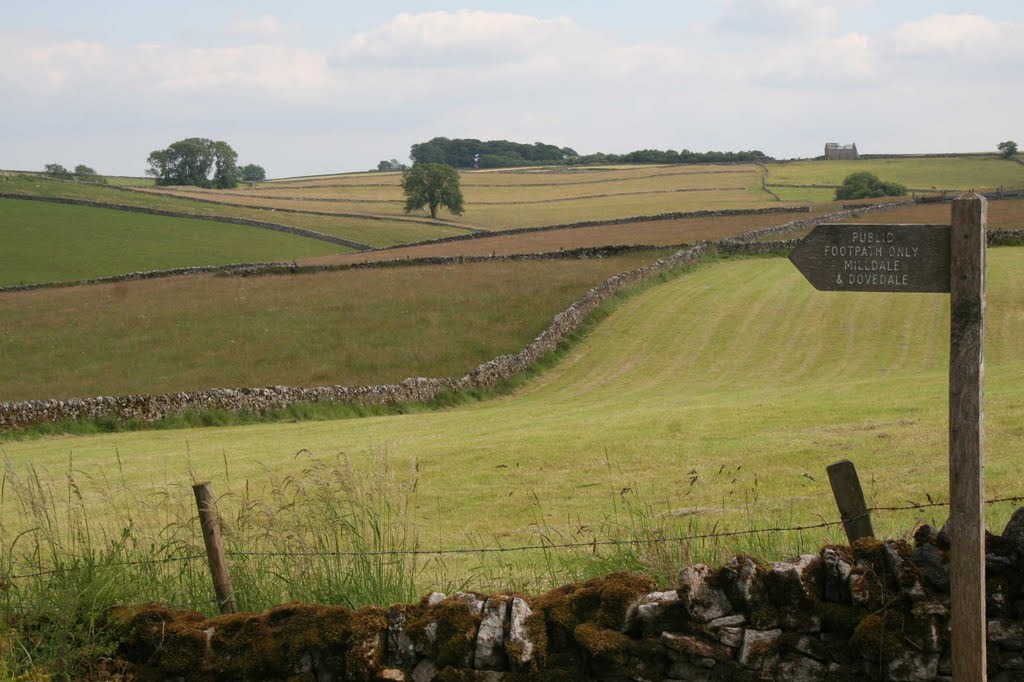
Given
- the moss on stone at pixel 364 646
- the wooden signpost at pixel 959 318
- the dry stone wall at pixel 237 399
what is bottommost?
the dry stone wall at pixel 237 399

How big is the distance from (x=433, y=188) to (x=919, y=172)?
6146 cm

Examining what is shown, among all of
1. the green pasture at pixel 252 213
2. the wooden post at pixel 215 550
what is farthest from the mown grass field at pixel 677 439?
the green pasture at pixel 252 213

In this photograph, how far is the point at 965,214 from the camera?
6.16 m

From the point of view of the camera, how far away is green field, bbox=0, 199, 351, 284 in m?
69.1

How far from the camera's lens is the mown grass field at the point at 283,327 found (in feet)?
101

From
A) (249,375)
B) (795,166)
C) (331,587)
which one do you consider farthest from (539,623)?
(795,166)

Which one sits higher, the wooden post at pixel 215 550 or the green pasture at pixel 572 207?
the green pasture at pixel 572 207

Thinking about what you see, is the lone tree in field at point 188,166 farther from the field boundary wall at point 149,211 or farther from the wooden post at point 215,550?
the wooden post at point 215,550

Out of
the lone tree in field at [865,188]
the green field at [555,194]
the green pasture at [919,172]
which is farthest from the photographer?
the green pasture at [919,172]

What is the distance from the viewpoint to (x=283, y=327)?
37.1 m

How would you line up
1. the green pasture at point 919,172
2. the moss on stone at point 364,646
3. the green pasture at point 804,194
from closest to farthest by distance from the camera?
the moss on stone at point 364,646 → the green pasture at point 804,194 → the green pasture at point 919,172

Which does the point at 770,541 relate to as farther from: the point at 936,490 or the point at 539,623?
the point at 936,490

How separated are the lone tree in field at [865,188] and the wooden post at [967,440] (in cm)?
10317

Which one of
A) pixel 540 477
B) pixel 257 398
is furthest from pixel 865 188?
pixel 540 477
